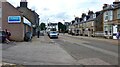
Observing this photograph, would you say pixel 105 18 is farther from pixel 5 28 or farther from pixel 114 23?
pixel 5 28

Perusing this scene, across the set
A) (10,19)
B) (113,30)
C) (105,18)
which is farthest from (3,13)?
(105,18)

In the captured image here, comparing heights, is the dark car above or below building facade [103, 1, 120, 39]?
below

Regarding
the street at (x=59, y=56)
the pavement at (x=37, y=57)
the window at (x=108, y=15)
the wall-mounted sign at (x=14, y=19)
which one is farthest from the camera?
the window at (x=108, y=15)

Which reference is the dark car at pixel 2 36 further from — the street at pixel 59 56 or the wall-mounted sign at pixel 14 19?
the street at pixel 59 56

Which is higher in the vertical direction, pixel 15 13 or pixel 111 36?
pixel 15 13

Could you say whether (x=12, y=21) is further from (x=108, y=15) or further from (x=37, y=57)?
(x=108, y=15)

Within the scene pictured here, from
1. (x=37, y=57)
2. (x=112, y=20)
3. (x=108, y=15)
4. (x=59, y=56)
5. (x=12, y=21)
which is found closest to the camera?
(x=37, y=57)

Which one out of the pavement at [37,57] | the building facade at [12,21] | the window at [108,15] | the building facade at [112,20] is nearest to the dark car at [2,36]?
the building facade at [12,21]

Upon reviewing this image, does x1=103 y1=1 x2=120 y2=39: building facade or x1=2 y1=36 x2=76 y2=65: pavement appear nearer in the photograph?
x1=2 y1=36 x2=76 y2=65: pavement

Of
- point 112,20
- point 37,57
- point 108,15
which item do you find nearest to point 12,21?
point 37,57

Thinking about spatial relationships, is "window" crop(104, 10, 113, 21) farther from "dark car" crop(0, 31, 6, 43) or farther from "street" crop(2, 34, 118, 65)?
"street" crop(2, 34, 118, 65)

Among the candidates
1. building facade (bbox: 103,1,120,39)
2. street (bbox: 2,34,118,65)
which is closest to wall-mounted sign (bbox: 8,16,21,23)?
street (bbox: 2,34,118,65)

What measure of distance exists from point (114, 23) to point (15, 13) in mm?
23607

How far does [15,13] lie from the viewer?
130 ft
